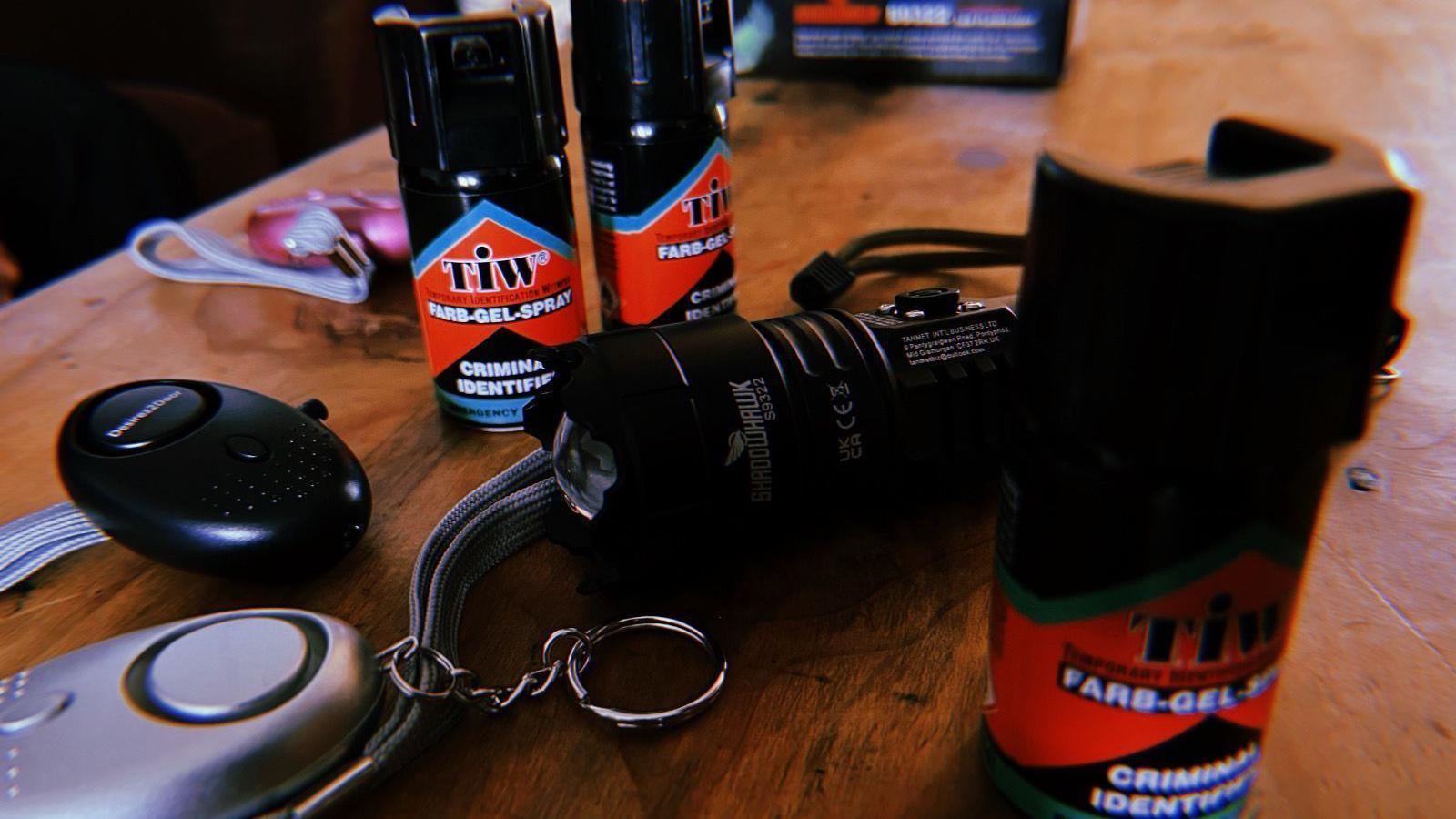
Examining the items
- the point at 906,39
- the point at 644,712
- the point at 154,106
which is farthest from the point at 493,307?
the point at 154,106

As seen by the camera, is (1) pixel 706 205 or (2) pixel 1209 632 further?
(1) pixel 706 205

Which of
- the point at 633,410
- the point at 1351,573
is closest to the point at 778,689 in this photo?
the point at 633,410

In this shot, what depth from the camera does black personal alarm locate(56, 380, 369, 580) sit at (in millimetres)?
398

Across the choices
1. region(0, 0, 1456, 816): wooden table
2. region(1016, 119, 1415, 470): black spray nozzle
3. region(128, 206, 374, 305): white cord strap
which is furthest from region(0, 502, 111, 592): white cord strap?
region(1016, 119, 1415, 470): black spray nozzle

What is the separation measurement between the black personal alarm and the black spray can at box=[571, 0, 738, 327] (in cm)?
21

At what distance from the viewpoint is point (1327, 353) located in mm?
230

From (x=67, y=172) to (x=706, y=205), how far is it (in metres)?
0.98

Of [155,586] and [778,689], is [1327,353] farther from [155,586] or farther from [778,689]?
[155,586]

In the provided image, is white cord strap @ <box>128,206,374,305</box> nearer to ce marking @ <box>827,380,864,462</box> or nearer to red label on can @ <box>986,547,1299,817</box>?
ce marking @ <box>827,380,864,462</box>

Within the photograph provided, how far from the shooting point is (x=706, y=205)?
589 millimetres

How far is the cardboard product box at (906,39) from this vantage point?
114cm

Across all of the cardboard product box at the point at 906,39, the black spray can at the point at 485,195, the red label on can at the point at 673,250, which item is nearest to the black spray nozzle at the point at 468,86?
the black spray can at the point at 485,195

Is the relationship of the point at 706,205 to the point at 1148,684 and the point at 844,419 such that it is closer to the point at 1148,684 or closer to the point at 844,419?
the point at 844,419

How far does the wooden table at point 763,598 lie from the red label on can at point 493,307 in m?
0.03
